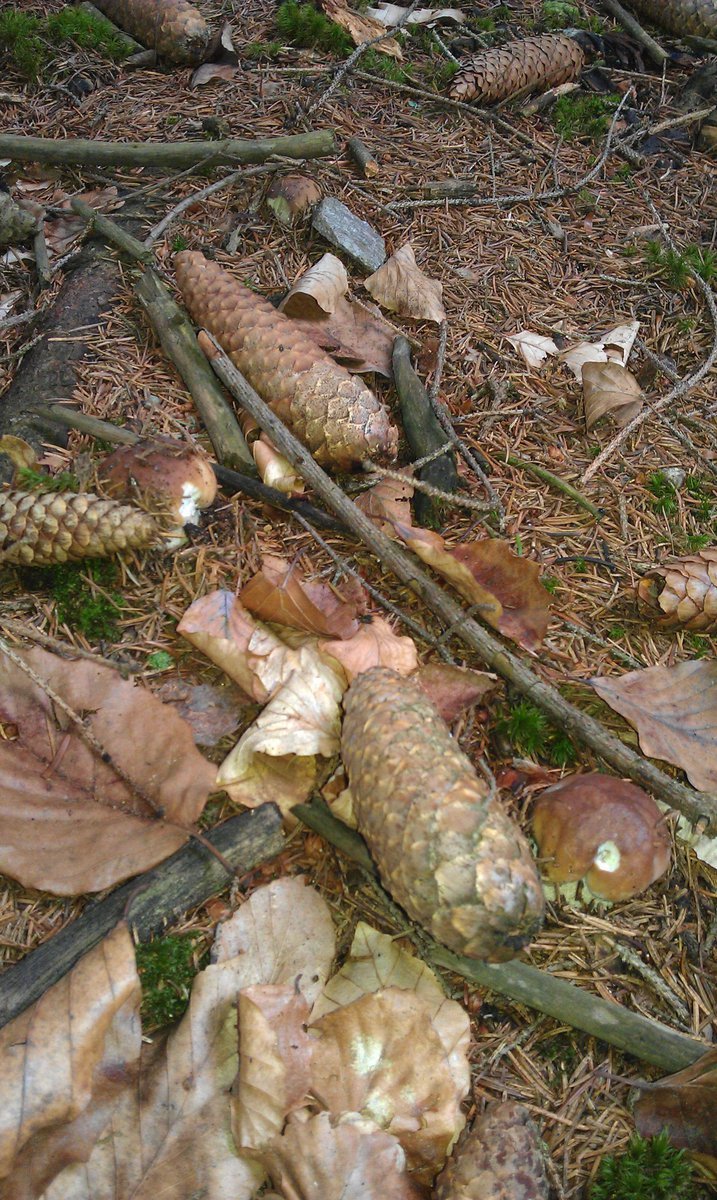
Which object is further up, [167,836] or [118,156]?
[118,156]

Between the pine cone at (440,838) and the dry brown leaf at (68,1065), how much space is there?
1.99ft

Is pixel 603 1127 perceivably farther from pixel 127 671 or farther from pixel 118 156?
pixel 118 156

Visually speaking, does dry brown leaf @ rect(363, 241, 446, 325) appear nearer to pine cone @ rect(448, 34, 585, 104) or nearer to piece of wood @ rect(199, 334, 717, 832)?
piece of wood @ rect(199, 334, 717, 832)

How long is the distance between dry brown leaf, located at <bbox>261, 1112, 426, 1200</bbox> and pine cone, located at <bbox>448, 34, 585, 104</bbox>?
14.2 feet

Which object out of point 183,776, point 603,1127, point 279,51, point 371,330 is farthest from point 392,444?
point 279,51

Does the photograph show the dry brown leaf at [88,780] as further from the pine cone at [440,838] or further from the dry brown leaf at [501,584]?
the dry brown leaf at [501,584]

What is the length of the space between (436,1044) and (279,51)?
4.42 metres

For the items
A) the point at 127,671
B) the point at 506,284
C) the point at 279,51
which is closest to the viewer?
the point at 127,671

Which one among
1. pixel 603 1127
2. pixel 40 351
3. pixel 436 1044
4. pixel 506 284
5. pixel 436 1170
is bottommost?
pixel 603 1127

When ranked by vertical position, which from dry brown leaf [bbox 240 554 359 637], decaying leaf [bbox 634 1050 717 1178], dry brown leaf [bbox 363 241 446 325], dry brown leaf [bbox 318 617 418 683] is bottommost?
decaying leaf [bbox 634 1050 717 1178]

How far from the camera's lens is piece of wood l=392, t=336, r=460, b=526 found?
8.72ft

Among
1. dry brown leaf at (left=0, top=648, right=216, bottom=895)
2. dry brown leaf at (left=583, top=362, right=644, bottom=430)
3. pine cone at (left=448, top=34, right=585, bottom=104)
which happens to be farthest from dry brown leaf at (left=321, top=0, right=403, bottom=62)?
dry brown leaf at (left=0, top=648, right=216, bottom=895)

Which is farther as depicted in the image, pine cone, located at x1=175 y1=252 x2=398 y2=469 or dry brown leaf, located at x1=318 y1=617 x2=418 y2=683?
pine cone, located at x1=175 y1=252 x2=398 y2=469

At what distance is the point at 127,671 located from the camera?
2.21m
